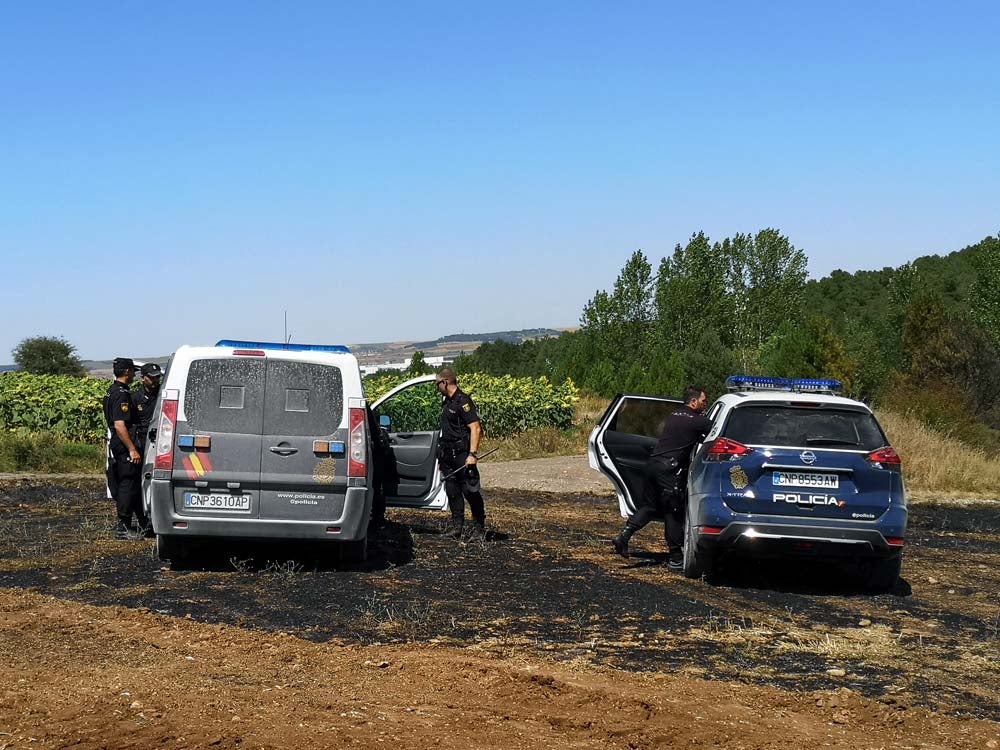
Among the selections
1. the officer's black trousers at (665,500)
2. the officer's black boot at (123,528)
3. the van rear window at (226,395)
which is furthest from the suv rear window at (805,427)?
the officer's black boot at (123,528)

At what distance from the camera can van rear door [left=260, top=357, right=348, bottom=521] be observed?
1036 centimetres

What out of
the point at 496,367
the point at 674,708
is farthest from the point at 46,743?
the point at 496,367

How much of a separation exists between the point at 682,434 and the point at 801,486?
1.66m

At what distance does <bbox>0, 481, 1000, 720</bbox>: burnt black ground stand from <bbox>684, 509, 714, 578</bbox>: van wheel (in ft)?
0.41

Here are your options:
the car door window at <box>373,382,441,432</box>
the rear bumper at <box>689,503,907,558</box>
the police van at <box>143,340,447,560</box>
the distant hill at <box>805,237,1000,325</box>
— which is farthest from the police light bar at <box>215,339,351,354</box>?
the distant hill at <box>805,237,1000,325</box>

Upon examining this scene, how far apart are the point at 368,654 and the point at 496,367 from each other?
113 metres

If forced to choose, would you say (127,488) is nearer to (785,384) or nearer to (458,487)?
(458,487)

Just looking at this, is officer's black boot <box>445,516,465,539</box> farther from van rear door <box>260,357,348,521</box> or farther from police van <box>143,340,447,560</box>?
van rear door <box>260,357,348,521</box>

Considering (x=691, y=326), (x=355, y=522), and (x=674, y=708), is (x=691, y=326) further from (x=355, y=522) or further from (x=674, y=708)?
(x=674, y=708)

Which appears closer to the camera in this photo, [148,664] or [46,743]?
[46,743]

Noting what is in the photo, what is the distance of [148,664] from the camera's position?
693 cm

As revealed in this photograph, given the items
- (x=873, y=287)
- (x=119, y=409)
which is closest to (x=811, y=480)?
(x=119, y=409)

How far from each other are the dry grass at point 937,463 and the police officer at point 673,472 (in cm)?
1114

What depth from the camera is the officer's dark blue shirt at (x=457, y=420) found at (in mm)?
12578
